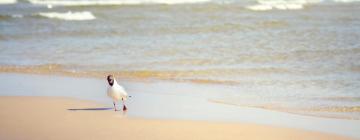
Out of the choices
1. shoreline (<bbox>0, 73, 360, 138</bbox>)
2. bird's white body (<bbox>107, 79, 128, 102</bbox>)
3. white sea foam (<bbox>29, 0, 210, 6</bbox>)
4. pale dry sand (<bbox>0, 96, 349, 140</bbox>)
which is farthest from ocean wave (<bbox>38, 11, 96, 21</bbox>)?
pale dry sand (<bbox>0, 96, 349, 140</bbox>)

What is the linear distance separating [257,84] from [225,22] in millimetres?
10159

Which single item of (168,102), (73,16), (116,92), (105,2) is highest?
(116,92)

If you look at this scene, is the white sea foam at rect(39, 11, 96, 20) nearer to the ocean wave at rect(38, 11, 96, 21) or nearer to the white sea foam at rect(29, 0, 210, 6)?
the ocean wave at rect(38, 11, 96, 21)

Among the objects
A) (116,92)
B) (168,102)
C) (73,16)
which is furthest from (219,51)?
(73,16)

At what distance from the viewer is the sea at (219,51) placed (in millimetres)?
10453

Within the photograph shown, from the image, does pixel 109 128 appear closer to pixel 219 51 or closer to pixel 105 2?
pixel 219 51

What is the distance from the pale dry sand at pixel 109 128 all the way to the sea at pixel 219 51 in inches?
50.9

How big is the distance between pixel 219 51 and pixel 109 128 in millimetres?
7110

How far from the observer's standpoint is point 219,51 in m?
14.8

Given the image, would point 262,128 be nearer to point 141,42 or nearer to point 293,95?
point 293,95

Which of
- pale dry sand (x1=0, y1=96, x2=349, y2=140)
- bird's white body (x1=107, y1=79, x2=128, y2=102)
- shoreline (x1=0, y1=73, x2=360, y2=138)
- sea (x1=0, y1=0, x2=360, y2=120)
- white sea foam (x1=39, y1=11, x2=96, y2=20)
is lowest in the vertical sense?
white sea foam (x1=39, y1=11, x2=96, y2=20)

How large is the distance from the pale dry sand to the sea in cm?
129

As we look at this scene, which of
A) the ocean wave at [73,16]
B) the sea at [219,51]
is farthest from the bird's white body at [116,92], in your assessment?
the ocean wave at [73,16]

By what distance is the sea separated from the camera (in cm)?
1045
